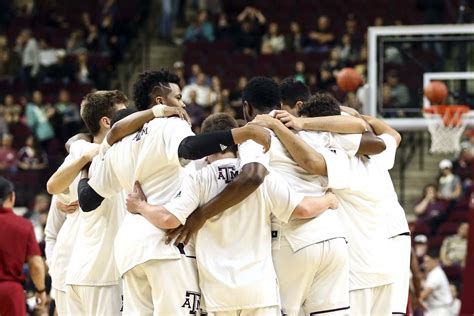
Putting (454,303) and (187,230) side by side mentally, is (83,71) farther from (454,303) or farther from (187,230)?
(187,230)

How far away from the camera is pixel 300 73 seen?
20.0 m

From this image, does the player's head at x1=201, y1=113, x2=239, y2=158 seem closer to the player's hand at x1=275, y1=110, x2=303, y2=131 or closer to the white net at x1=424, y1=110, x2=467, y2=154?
the player's hand at x1=275, y1=110, x2=303, y2=131

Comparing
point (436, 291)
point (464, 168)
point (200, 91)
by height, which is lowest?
point (436, 291)

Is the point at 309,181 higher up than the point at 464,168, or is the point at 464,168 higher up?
the point at 309,181

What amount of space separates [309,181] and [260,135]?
0.64 m

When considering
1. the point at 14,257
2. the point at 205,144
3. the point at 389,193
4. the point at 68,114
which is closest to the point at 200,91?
the point at 68,114

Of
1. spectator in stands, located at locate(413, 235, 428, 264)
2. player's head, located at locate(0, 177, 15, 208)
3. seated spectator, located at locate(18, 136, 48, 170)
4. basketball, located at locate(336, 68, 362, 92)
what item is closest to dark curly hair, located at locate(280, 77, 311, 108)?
player's head, located at locate(0, 177, 15, 208)

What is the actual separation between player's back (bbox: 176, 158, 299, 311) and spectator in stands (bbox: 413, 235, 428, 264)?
28.8 ft

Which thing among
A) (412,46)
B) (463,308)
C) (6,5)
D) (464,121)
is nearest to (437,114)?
(464,121)

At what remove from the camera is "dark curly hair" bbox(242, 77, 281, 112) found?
727cm

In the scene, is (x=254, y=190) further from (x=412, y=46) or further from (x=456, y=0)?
(x=456, y=0)

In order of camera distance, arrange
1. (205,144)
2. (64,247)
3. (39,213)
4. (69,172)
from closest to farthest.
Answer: (205,144), (69,172), (64,247), (39,213)

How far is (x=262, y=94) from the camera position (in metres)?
7.28

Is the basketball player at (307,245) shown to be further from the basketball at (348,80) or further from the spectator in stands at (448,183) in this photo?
the spectator in stands at (448,183)
